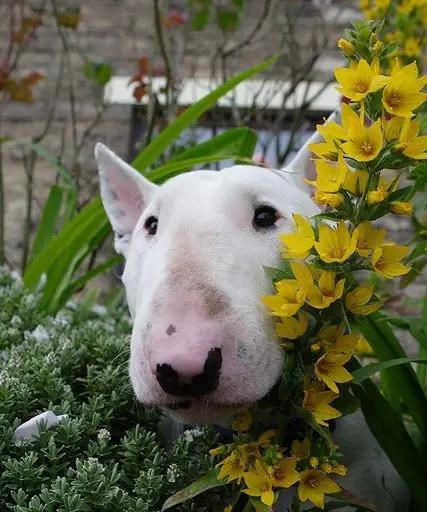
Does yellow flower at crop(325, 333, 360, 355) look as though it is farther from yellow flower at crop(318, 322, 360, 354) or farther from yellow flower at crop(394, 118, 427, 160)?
yellow flower at crop(394, 118, 427, 160)

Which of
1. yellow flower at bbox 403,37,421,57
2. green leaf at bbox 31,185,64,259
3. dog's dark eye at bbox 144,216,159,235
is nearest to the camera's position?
dog's dark eye at bbox 144,216,159,235

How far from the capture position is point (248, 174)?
1.08 metres

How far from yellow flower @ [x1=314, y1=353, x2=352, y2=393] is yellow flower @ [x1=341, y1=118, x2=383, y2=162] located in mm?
237

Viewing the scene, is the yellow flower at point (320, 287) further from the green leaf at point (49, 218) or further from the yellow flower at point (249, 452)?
the green leaf at point (49, 218)

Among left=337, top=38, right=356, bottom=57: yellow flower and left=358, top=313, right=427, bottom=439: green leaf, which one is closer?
left=337, top=38, right=356, bottom=57: yellow flower

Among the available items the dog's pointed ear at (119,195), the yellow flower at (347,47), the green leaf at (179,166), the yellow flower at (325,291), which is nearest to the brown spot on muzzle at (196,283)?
the yellow flower at (325,291)

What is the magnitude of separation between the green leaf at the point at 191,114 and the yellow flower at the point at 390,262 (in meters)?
0.80

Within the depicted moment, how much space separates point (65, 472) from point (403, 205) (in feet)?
1.85

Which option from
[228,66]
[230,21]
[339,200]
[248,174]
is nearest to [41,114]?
[228,66]

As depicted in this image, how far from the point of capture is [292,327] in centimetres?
84

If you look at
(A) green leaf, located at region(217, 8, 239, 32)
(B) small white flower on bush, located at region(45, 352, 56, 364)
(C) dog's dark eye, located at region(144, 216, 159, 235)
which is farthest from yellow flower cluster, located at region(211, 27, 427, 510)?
(A) green leaf, located at region(217, 8, 239, 32)

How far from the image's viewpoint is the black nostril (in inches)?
31.6

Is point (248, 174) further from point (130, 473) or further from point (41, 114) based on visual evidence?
point (41, 114)

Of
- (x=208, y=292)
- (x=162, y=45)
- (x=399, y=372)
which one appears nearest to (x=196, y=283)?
(x=208, y=292)
